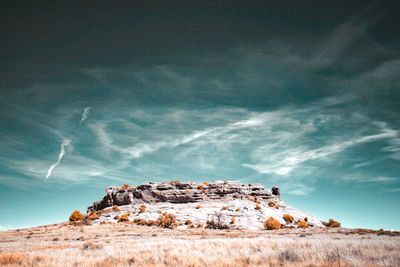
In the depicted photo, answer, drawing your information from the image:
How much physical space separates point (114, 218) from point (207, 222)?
17970 mm

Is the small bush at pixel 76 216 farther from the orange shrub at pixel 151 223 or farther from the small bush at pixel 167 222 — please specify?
the small bush at pixel 167 222

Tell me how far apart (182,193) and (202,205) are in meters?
7.56

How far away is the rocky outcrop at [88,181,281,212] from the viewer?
51531 mm

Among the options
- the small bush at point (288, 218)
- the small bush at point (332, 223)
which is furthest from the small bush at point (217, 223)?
the small bush at point (332, 223)

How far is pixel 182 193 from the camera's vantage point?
5325 cm

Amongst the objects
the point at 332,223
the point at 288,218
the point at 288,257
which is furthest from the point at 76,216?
the point at 332,223

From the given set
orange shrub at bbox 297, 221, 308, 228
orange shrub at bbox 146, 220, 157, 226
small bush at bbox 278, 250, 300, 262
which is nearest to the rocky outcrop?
orange shrub at bbox 146, 220, 157, 226

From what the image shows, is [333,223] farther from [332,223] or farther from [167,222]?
[167,222]

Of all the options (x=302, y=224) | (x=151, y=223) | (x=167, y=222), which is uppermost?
(x=302, y=224)

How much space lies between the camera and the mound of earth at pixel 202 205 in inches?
1474

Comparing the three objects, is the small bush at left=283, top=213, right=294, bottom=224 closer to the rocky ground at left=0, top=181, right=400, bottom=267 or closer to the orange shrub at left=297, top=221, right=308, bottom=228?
the rocky ground at left=0, top=181, right=400, bottom=267

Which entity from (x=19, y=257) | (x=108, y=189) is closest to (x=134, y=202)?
(x=108, y=189)

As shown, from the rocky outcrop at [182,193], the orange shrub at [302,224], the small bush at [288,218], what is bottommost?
the orange shrub at [302,224]

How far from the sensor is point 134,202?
49.4 meters
